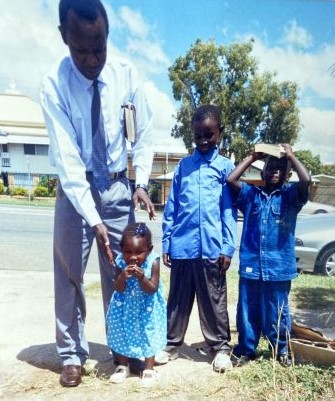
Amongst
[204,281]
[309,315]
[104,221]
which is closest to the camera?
[104,221]

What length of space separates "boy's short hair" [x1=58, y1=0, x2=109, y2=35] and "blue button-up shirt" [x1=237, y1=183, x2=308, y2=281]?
4.83ft

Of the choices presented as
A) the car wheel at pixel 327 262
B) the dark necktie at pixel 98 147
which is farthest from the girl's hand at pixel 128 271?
the car wheel at pixel 327 262

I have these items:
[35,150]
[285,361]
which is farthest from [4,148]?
[285,361]

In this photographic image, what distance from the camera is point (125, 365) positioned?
2.75 meters

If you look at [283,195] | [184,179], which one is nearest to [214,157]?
[184,179]

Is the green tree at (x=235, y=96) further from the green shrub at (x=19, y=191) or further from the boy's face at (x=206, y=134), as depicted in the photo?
the boy's face at (x=206, y=134)

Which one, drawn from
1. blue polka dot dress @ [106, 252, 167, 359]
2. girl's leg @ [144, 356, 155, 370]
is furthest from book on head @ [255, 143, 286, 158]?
girl's leg @ [144, 356, 155, 370]

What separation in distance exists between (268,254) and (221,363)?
758 mm

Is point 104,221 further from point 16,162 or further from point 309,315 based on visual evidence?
point 16,162

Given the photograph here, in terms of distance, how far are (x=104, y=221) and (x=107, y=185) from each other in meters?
0.22

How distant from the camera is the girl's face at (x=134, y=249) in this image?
8.41 ft

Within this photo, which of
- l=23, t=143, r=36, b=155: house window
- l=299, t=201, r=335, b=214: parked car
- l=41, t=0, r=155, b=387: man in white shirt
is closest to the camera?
l=41, t=0, r=155, b=387: man in white shirt

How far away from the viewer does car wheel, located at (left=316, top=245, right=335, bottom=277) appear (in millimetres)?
6440

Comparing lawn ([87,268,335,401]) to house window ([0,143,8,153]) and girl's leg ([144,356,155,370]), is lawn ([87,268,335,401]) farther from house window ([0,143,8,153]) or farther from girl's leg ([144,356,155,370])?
house window ([0,143,8,153])
